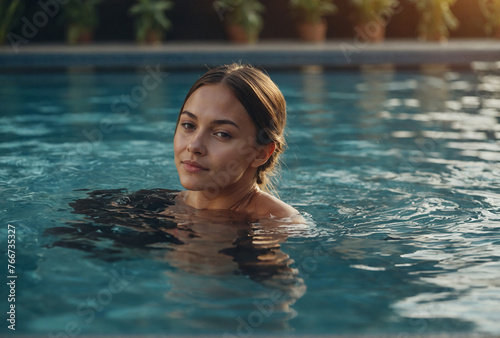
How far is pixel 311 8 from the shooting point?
51.7 ft

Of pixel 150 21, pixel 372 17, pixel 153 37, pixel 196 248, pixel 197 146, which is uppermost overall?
pixel 372 17

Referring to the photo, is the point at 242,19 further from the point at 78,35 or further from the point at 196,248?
the point at 196,248

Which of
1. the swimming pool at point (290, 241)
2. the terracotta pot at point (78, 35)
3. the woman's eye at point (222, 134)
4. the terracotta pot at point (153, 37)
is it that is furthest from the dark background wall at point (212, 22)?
the woman's eye at point (222, 134)


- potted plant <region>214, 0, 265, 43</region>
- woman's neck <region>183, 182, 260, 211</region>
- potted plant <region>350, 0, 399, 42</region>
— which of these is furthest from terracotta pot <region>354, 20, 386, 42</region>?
woman's neck <region>183, 182, 260, 211</region>

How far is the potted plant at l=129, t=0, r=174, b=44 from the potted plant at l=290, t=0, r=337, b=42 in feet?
9.47

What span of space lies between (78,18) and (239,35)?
332cm

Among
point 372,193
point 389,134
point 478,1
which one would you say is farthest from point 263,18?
point 372,193

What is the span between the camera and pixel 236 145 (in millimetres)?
3596

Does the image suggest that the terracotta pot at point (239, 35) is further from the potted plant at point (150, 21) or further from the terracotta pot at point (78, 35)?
the terracotta pot at point (78, 35)

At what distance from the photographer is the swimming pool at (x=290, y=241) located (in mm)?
2898

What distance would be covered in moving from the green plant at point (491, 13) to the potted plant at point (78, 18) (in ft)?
28.2

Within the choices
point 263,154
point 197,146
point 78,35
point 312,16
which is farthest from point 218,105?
point 312,16

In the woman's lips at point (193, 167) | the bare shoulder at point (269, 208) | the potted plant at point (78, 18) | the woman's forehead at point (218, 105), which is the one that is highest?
the potted plant at point (78, 18)

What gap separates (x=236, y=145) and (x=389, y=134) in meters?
4.33
